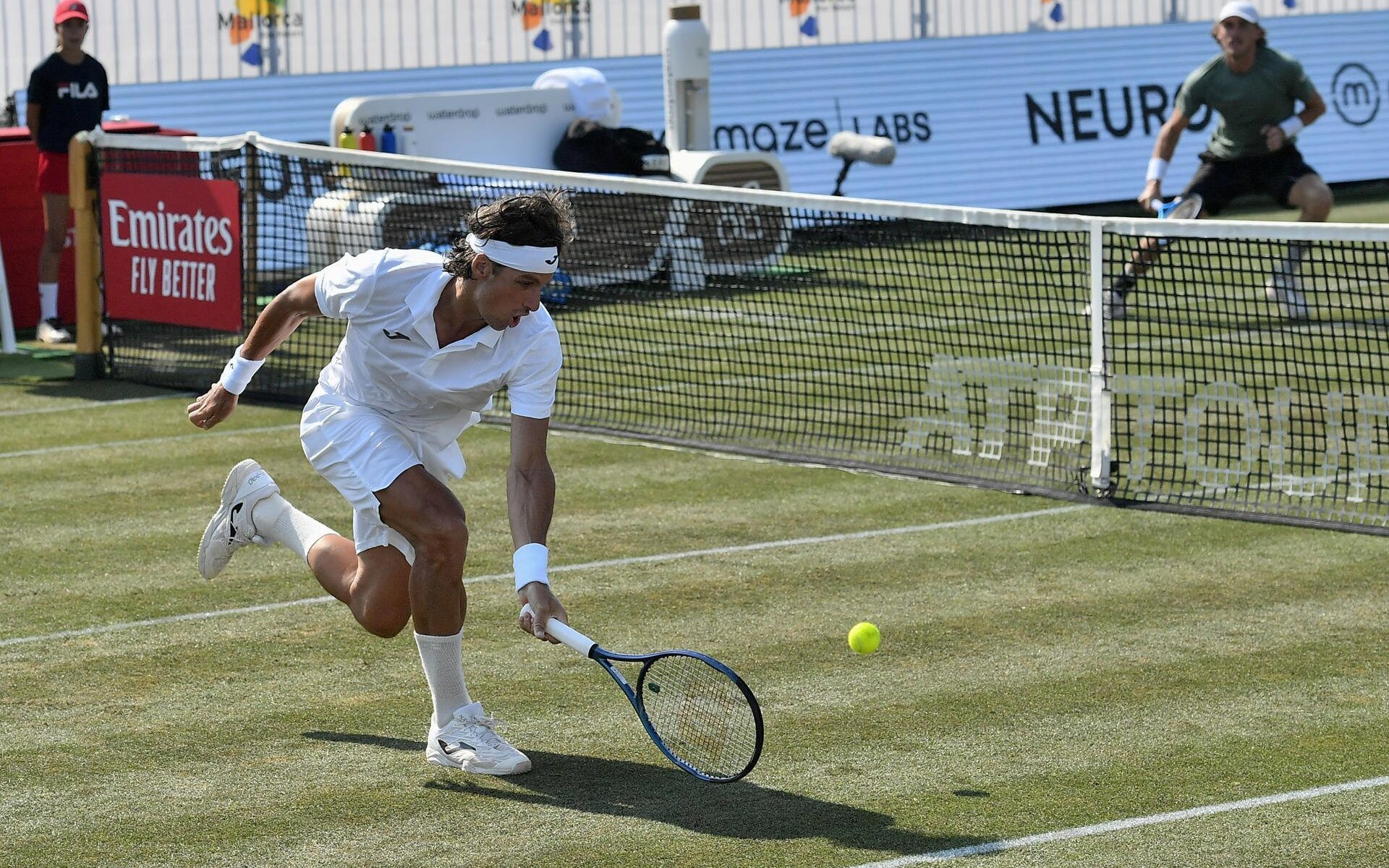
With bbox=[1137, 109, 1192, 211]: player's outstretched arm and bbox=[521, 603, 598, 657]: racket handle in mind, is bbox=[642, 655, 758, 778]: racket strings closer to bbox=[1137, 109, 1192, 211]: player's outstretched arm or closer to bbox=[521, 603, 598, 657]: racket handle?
bbox=[521, 603, 598, 657]: racket handle

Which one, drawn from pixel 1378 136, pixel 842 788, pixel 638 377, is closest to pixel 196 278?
pixel 638 377

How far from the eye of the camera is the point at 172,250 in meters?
12.4

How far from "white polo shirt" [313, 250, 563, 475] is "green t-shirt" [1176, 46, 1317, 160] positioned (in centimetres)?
960

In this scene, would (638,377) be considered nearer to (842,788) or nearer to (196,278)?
(196,278)

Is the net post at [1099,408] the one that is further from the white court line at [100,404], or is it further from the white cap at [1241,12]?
the white court line at [100,404]

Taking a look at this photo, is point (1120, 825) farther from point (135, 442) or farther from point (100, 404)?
point (100, 404)

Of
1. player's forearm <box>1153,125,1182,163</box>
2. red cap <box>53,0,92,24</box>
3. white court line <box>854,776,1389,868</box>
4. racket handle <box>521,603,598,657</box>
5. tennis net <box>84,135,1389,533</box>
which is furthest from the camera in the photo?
player's forearm <box>1153,125,1182,163</box>

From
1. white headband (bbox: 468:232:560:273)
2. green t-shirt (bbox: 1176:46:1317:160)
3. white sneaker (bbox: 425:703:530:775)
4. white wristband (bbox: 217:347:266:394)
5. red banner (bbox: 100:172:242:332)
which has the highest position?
green t-shirt (bbox: 1176:46:1317:160)

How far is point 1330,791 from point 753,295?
34.9 feet

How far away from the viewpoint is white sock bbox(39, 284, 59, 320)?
14.2 m

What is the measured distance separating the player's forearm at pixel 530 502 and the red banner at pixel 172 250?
7.13m

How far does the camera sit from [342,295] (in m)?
5.75

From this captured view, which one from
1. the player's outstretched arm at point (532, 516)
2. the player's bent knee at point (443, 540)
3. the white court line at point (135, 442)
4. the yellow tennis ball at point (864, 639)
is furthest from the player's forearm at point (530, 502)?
the white court line at point (135, 442)

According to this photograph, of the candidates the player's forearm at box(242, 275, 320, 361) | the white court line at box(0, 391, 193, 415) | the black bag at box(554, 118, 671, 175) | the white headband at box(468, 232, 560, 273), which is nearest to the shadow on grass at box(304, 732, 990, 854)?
the player's forearm at box(242, 275, 320, 361)
